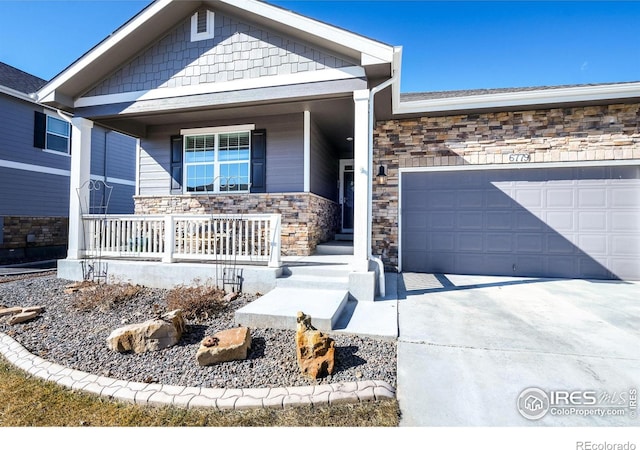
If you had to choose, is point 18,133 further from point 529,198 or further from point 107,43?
point 529,198

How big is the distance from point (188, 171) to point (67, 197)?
7330 millimetres

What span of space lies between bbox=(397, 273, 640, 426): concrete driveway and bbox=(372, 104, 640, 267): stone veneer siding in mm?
2925

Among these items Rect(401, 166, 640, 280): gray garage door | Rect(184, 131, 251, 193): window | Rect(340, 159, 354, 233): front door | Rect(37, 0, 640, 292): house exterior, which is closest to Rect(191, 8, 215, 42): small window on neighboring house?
Rect(37, 0, 640, 292): house exterior

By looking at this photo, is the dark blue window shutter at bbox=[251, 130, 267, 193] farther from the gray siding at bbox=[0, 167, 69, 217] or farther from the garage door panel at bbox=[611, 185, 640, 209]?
the gray siding at bbox=[0, 167, 69, 217]

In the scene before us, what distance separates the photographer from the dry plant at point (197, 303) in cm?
400

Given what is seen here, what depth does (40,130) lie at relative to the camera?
10508 millimetres

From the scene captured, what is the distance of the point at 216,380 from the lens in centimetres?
264

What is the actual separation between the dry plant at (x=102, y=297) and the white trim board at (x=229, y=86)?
3.71 m

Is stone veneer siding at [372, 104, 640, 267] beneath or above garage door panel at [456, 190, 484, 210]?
above

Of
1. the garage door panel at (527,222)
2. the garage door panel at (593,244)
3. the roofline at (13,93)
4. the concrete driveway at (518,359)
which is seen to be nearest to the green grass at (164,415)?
the concrete driveway at (518,359)

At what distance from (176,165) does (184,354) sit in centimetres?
592

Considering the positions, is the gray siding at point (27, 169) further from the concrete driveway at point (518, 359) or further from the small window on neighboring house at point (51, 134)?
the concrete driveway at point (518, 359)

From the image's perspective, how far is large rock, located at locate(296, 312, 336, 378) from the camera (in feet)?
8.73
